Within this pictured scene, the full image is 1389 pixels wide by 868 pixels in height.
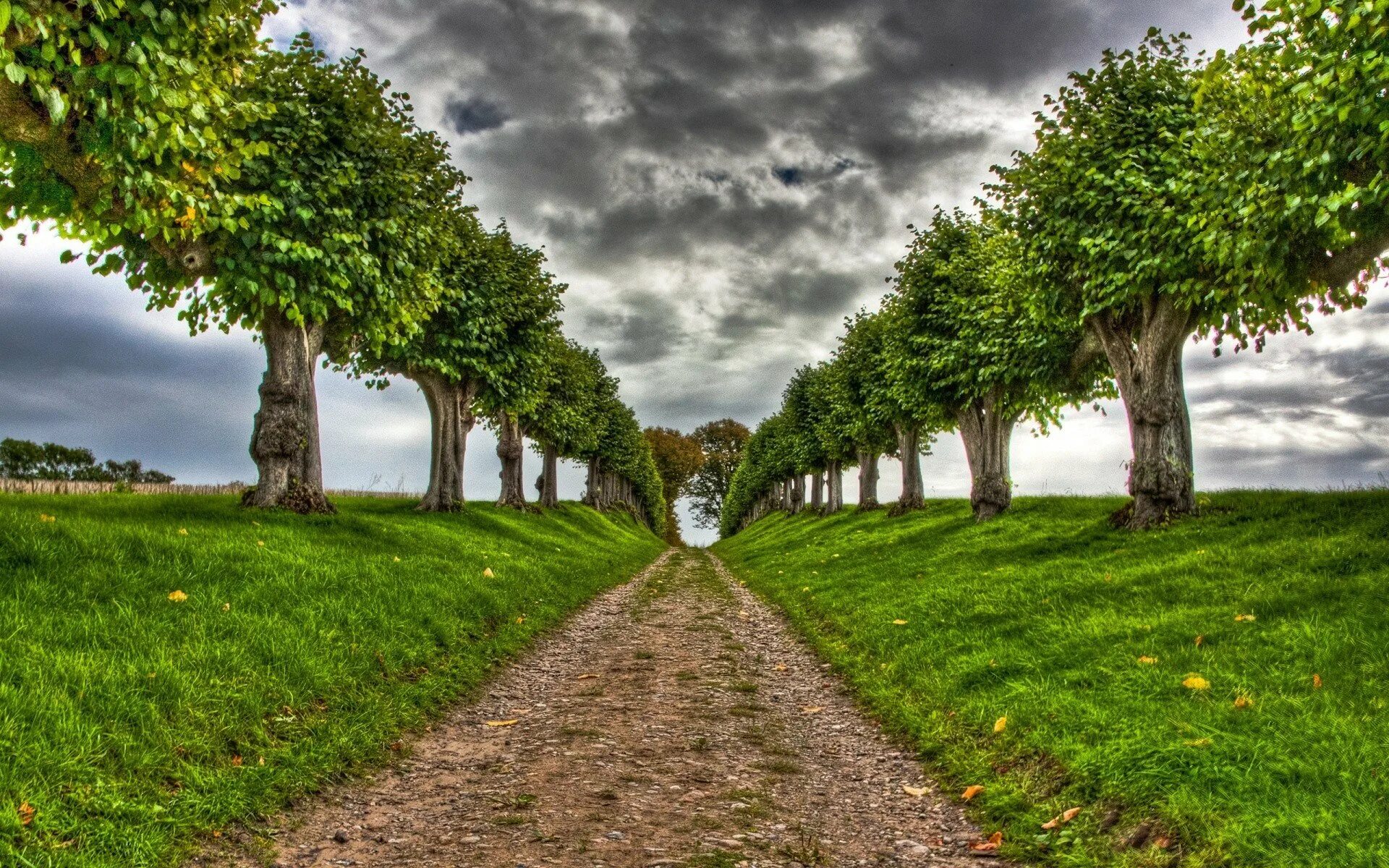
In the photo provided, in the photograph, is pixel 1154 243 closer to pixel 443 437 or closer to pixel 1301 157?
pixel 1301 157

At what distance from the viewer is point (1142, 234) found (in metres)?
16.2

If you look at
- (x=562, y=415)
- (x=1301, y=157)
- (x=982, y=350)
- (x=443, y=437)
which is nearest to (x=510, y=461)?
(x=562, y=415)

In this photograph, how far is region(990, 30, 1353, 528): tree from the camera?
53.0 ft

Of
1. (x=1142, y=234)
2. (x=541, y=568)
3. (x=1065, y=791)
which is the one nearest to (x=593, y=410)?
(x=541, y=568)

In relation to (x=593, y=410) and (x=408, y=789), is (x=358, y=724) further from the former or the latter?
(x=593, y=410)

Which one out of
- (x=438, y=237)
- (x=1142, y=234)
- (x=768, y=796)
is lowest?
(x=768, y=796)

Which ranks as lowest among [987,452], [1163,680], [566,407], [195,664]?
[1163,680]

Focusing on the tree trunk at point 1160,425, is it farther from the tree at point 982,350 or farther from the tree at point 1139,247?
the tree at point 982,350

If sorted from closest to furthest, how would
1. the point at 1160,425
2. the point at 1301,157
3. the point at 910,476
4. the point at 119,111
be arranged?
the point at 119,111, the point at 1301,157, the point at 1160,425, the point at 910,476

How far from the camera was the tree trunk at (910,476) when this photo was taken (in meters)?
37.2

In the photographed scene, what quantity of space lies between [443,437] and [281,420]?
35.2ft

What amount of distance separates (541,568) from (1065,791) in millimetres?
15953

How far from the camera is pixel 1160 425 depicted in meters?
18.1

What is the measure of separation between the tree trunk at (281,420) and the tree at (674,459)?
307 feet
